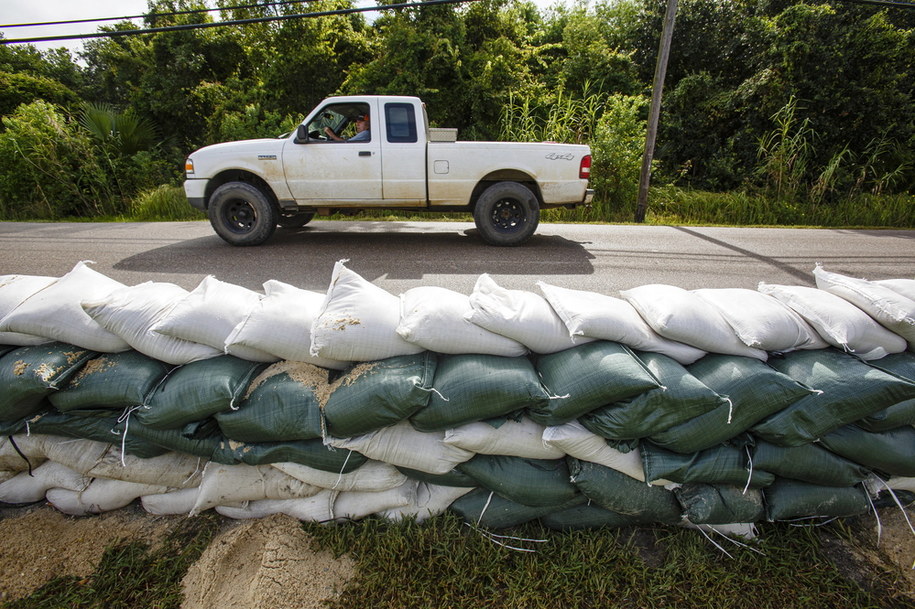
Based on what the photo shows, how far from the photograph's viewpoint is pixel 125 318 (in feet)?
5.66

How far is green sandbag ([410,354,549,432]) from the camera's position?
5.37 feet

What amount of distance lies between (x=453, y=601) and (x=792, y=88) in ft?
44.1

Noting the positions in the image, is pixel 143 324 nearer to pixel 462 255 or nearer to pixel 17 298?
pixel 17 298

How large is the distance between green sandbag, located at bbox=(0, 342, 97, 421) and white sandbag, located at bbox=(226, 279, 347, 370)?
24.6 inches

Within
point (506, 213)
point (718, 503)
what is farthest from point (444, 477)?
point (506, 213)

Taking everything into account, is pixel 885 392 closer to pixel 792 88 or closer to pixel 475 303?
pixel 475 303

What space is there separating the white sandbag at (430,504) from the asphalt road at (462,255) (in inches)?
73.2

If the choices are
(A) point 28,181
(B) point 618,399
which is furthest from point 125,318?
(A) point 28,181

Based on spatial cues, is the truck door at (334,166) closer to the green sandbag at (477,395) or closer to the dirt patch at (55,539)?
the dirt patch at (55,539)

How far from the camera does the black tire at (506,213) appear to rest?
5.28m

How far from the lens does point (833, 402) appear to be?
5.58ft

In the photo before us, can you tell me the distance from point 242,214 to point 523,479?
4.78 meters

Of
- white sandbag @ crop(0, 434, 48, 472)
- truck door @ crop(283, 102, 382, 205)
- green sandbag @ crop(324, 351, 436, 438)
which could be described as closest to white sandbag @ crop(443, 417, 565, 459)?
green sandbag @ crop(324, 351, 436, 438)

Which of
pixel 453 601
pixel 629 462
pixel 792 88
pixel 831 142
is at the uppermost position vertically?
pixel 792 88
